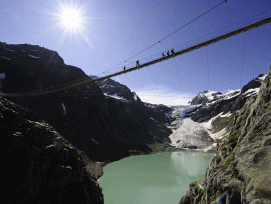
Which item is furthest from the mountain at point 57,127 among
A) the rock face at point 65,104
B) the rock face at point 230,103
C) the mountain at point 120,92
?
the rock face at point 230,103

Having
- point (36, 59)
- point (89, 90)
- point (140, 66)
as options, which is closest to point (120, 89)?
point (89, 90)

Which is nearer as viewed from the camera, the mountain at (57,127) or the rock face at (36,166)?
the rock face at (36,166)

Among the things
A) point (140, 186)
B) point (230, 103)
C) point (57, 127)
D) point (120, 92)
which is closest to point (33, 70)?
point (57, 127)

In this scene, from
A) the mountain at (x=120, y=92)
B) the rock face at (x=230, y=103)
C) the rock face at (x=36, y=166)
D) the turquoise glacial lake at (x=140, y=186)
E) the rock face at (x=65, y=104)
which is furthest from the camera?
the mountain at (x=120, y=92)

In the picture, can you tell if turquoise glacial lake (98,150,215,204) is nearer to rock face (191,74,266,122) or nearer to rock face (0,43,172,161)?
rock face (0,43,172,161)

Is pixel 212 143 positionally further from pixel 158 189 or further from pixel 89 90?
pixel 89 90

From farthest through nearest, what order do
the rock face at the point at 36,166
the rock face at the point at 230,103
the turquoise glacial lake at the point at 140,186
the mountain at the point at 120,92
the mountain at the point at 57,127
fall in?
the mountain at the point at 120,92 → the rock face at the point at 230,103 → the turquoise glacial lake at the point at 140,186 → the mountain at the point at 57,127 → the rock face at the point at 36,166

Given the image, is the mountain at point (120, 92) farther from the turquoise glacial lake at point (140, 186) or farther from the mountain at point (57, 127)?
the turquoise glacial lake at point (140, 186)

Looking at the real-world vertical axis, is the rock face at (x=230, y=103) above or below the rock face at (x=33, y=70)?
below

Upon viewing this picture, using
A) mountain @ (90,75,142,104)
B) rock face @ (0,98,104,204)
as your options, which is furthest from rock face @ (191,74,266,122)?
rock face @ (0,98,104,204)
